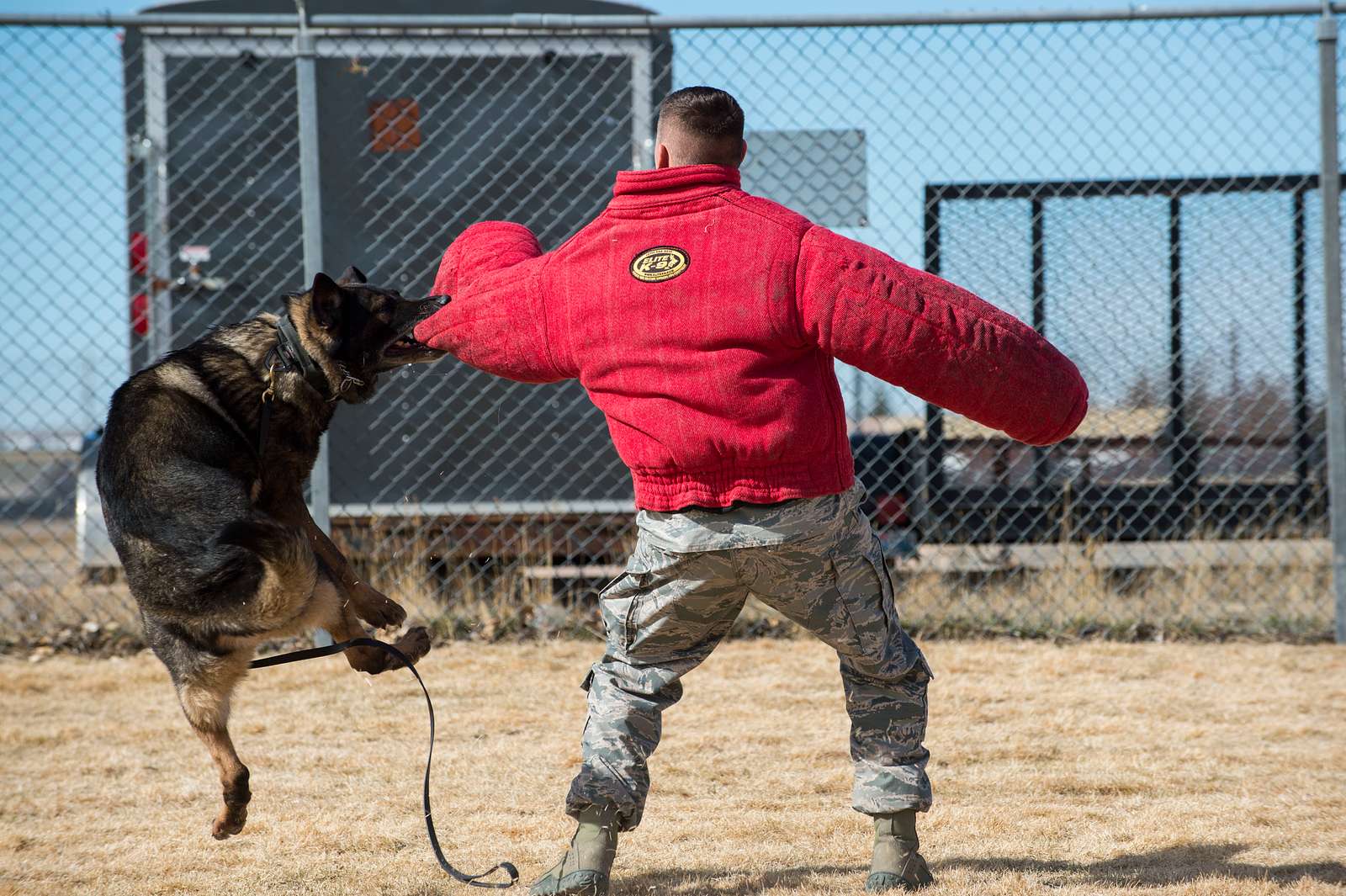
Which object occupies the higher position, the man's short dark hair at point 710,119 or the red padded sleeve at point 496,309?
the man's short dark hair at point 710,119

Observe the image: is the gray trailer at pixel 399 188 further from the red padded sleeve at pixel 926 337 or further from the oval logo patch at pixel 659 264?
the red padded sleeve at pixel 926 337

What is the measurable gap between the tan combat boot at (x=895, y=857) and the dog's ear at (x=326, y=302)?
1.80m

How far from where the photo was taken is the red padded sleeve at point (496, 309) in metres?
2.50

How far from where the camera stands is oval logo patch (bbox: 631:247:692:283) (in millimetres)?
2266

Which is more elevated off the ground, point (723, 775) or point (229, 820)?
point (229, 820)

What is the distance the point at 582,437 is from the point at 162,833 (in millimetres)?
2952

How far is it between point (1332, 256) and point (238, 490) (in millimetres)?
4526

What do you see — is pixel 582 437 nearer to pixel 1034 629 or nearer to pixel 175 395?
pixel 1034 629

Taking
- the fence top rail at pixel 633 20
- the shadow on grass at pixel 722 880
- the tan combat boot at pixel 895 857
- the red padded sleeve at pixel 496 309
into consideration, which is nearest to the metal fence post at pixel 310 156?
the fence top rail at pixel 633 20

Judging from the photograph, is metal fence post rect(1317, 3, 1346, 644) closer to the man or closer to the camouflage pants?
the man

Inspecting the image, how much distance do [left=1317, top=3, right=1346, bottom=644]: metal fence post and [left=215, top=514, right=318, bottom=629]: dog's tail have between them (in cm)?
439

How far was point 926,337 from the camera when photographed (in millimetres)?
2229

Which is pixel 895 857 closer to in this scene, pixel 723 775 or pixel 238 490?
pixel 723 775

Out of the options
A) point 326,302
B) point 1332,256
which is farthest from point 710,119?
point 1332,256
